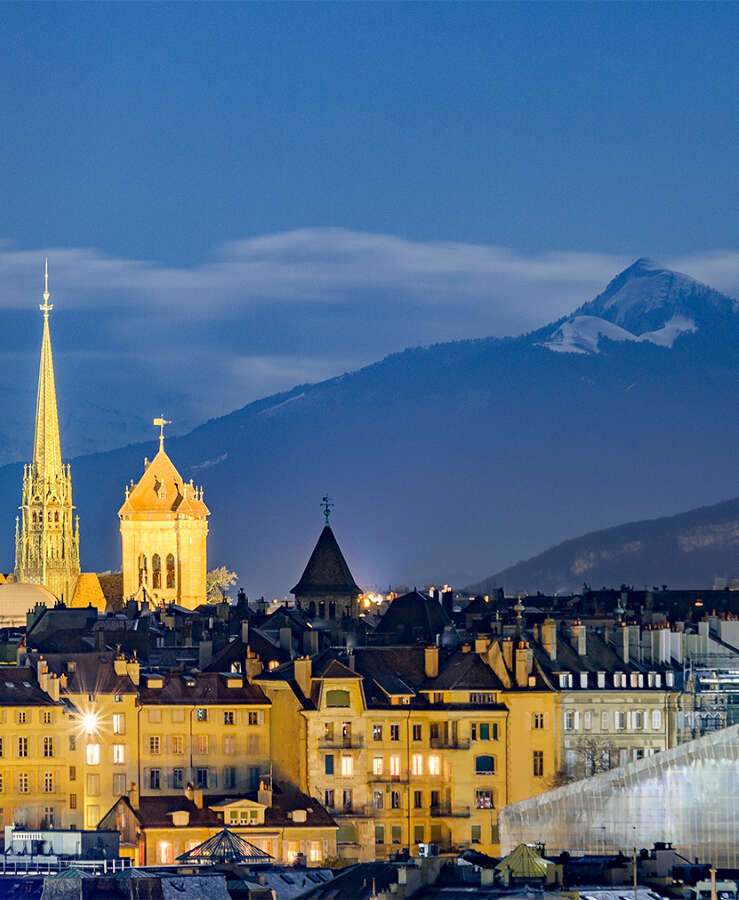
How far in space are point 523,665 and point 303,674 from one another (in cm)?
840

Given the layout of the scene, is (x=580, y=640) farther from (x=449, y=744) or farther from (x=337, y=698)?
(x=337, y=698)

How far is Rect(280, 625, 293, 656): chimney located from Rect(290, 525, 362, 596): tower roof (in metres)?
42.5

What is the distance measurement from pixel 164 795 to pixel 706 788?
21.6 meters

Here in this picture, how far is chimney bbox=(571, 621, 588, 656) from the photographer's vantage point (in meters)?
136

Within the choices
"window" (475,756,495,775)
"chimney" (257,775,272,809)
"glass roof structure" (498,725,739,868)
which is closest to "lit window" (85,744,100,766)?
"chimney" (257,775,272,809)

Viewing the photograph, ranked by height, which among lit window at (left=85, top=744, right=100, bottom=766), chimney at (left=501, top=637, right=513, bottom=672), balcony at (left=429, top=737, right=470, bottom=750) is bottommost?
lit window at (left=85, top=744, right=100, bottom=766)

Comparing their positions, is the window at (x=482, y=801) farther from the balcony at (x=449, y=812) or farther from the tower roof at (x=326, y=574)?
the tower roof at (x=326, y=574)

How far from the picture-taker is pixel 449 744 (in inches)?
5084

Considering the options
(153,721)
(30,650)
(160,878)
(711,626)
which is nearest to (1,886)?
(160,878)

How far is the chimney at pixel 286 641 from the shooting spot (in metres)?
139

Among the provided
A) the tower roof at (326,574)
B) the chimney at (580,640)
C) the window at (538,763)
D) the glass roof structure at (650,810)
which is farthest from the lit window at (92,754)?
the tower roof at (326,574)

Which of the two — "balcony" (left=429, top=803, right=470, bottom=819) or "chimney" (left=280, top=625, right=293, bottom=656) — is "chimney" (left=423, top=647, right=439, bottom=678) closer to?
"balcony" (left=429, top=803, right=470, bottom=819)

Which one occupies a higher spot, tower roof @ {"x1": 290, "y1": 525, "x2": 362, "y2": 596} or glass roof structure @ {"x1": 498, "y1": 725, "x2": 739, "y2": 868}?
tower roof @ {"x1": 290, "y1": 525, "x2": 362, "y2": 596}

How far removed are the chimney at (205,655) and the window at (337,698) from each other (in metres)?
9.04
